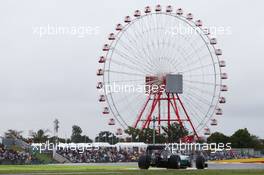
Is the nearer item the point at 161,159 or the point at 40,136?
the point at 161,159

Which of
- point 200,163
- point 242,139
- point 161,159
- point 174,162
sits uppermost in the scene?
point 242,139

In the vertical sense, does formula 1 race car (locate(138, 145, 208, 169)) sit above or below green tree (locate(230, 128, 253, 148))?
below

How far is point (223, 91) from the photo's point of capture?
88.2m

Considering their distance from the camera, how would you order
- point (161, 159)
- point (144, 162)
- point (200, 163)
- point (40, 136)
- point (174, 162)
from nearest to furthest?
point (144, 162)
point (174, 162)
point (161, 159)
point (200, 163)
point (40, 136)

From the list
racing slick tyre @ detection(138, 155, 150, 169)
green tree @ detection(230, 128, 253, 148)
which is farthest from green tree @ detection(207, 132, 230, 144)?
racing slick tyre @ detection(138, 155, 150, 169)

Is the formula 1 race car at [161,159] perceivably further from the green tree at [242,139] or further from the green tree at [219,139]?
the green tree at [219,139]

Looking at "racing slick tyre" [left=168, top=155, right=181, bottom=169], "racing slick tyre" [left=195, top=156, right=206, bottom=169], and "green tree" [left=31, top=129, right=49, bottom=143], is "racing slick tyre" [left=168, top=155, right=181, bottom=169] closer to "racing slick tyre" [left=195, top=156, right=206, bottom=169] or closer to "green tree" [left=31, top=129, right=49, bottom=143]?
"racing slick tyre" [left=195, top=156, right=206, bottom=169]

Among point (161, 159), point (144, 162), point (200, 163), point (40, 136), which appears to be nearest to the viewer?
point (144, 162)

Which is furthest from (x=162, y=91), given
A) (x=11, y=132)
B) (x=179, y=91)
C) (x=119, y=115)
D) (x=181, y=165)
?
(x=11, y=132)

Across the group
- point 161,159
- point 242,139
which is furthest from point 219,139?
point 161,159

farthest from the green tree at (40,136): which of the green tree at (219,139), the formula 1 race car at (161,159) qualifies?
the formula 1 race car at (161,159)

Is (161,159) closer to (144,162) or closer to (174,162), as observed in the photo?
(174,162)

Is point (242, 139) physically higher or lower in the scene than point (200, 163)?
higher

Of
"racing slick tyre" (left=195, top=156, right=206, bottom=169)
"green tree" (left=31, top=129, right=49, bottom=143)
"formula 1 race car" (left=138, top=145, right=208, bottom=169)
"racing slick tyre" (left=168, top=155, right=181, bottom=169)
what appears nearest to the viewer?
"formula 1 race car" (left=138, top=145, right=208, bottom=169)
